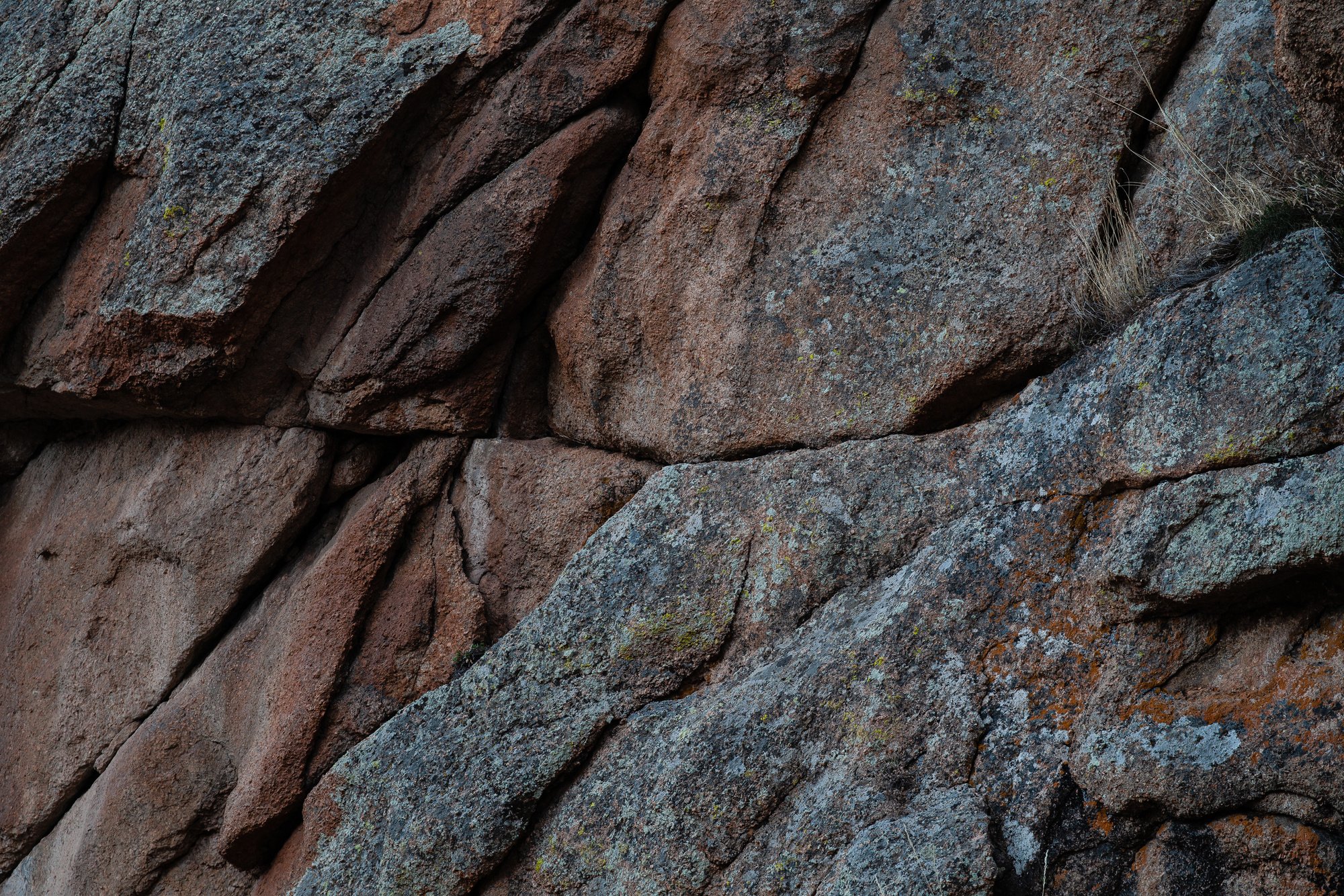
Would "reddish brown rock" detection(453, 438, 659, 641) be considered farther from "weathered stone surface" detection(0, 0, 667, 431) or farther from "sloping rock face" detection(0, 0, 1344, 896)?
"weathered stone surface" detection(0, 0, 667, 431)

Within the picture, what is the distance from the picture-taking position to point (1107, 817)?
477 centimetres

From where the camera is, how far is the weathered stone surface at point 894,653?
473cm

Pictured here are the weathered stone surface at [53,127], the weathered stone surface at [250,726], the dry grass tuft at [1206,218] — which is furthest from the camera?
the weathered stone surface at [53,127]

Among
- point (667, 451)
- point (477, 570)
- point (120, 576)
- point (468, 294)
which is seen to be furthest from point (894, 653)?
point (120, 576)

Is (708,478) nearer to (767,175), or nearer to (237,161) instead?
(767,175)

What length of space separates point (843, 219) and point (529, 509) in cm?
297

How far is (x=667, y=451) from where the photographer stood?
7336 mm

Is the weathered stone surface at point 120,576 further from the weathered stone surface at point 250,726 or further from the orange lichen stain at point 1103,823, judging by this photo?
the orange lichen stain at point 1103,823

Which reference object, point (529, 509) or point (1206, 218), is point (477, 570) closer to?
point (529, 509)

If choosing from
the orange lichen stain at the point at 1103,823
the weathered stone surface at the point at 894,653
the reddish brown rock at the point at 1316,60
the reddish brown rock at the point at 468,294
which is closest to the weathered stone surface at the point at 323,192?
the reddish brown rock at the point at 468,294

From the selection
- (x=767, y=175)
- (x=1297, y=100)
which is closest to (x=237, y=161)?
(x=767, y=175)

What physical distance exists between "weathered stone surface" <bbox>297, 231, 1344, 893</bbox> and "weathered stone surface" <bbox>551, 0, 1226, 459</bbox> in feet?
1.67

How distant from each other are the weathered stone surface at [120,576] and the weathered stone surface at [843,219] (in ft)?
8.53

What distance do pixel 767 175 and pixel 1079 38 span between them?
206 centimetres
